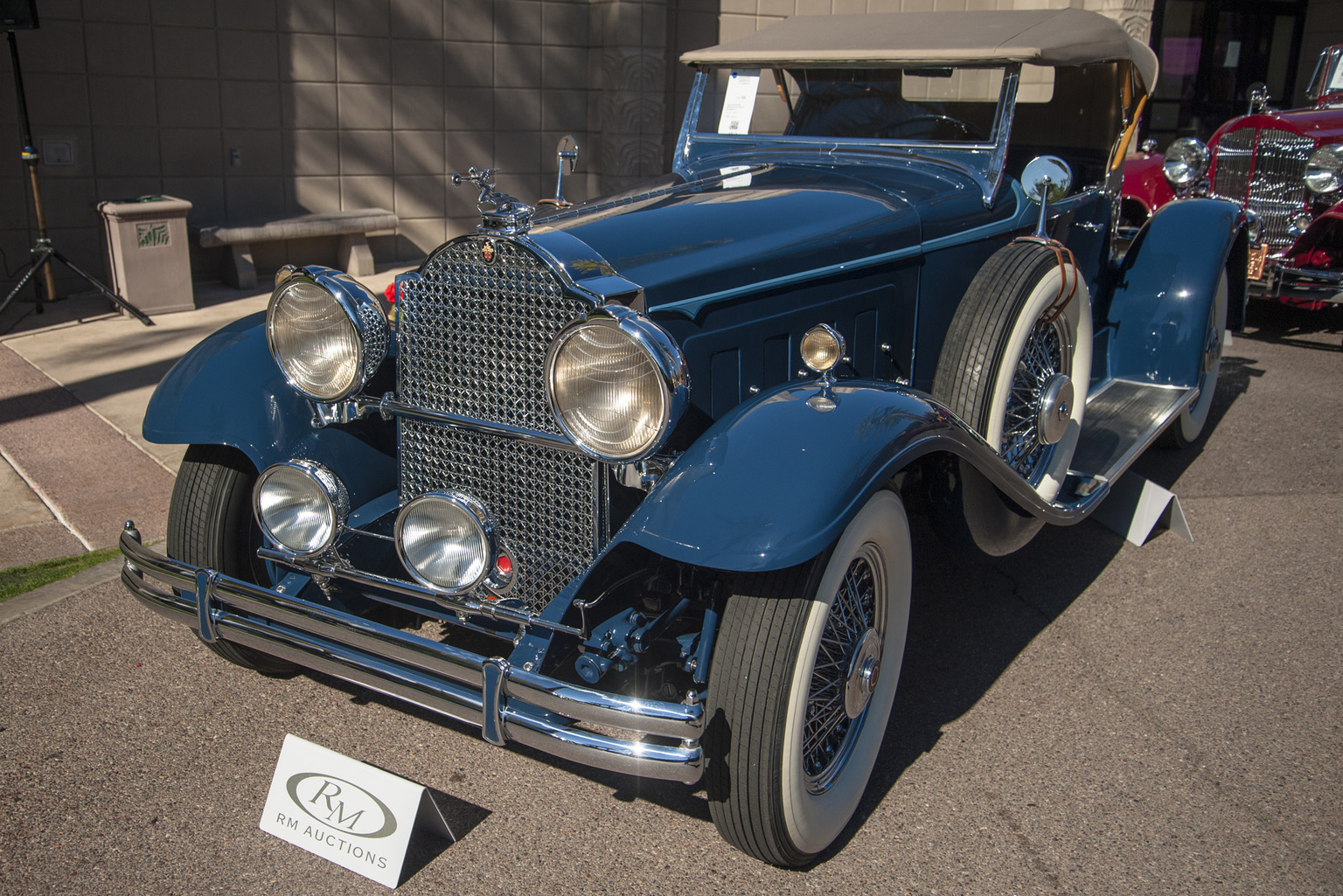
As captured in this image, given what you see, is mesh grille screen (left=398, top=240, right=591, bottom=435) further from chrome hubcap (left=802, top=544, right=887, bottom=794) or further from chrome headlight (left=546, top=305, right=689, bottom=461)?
chrome hubcap (left=802, top=544, right=887, bottom=794)

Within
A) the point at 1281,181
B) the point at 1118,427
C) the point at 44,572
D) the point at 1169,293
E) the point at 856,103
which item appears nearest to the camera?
the point at 44,572

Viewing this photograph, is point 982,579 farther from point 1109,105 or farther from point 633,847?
point 1109,105

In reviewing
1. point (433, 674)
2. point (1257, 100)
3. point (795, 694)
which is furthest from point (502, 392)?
point (1257, 100)

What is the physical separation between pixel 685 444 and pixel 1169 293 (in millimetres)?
2596

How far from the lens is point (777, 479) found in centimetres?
186

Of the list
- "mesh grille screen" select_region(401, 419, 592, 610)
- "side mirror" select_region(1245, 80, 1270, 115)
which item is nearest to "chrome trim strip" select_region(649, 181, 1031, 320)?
"mesh grille screen" select_region(401, 419, 592, 610)

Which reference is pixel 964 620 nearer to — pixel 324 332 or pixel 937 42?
pixel 937 42

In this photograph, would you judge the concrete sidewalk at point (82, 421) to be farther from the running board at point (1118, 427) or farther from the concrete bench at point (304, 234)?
the running board at point (1118, 427)

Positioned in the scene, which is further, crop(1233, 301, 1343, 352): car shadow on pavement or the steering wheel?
crop(1233, 301, 1343, 352): car shadow on pavement

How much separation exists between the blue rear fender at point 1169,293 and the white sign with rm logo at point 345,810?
3220mm

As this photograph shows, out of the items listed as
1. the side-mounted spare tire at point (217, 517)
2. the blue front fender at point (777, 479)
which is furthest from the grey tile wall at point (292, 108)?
the blue front fender at point (777, 479)

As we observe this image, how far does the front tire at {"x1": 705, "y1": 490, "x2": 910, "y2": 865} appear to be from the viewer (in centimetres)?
187

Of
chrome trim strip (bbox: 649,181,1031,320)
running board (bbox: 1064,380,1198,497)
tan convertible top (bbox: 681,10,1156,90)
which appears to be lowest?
running board (bbox: 1064,380,1198,497)

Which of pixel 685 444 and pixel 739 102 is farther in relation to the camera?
pixel 739 102
